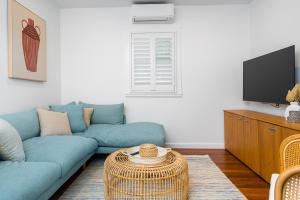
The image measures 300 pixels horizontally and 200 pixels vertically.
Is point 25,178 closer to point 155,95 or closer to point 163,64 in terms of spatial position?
point 155,95

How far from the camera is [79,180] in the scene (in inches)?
96.7

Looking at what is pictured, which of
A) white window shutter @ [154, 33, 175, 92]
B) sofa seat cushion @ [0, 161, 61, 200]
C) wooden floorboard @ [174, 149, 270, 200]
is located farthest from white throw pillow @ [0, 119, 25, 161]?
white window shutter @ [154, 33, 175, 92]

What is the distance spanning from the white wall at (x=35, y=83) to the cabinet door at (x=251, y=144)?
3022 millimetres

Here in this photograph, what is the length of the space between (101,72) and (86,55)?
16.5 inches

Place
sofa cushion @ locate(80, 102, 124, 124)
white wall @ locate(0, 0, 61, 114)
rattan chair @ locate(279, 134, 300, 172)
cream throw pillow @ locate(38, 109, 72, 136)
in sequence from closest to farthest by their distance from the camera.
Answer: rattan chair @ locate(279, 134, 300, 172), white wall @ locate(0, 0, 61, 114), cream throw pillow @ locate(38, 109, 72, 136), sofa cushion @ locate(80, 102, 124, 124)

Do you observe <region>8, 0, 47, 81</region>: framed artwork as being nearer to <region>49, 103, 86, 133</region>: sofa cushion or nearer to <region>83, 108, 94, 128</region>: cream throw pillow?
<region>49, 103, 86, 133</region>: sofa cushion

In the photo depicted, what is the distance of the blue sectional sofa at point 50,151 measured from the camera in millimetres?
1369

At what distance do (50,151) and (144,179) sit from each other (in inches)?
36.6

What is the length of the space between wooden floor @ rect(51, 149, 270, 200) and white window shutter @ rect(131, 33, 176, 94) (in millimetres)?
1236

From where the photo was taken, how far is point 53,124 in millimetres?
2771

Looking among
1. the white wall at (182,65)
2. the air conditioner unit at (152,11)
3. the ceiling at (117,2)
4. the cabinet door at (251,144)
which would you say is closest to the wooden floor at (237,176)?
the cabinet door at (251,144)

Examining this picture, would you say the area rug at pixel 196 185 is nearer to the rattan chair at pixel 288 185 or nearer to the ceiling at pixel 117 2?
the rattan chair at pixel 288 185

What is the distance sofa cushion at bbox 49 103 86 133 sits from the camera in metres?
3.11

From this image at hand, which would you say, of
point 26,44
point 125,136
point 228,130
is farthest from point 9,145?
point 228,130
